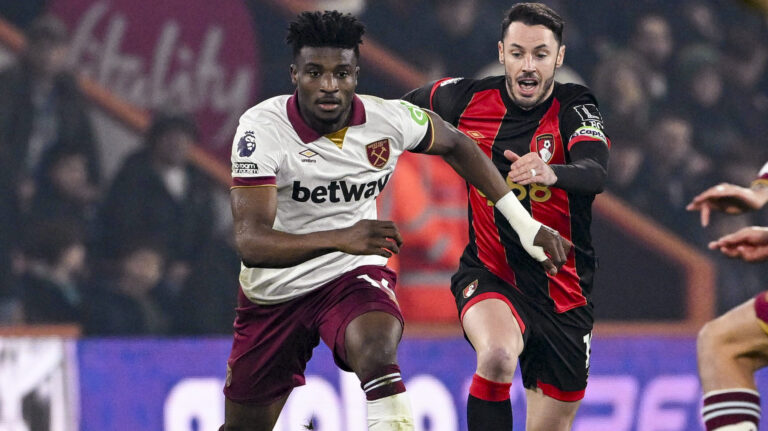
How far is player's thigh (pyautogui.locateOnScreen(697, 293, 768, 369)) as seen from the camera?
4289 millimetres

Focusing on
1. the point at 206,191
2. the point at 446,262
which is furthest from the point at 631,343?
the point at 206,191

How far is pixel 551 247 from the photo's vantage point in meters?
5.23

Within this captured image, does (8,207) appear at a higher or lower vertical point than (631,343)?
higher

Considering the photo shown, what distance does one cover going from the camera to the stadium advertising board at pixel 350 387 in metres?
7.56

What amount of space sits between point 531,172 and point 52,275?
4677 mm

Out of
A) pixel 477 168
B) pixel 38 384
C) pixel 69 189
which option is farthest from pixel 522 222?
pixel 69 189

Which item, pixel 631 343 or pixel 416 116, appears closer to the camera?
pixel 416 116

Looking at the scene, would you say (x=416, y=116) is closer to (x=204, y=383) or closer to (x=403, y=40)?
(x=204, y=383)

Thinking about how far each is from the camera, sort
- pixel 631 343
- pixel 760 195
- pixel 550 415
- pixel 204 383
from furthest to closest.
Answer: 1. pixel 631 343
2. pixel 204 383
3. pixel 550 415
4. pixel 760 195

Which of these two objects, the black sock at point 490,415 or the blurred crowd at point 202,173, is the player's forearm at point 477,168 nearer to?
the black sock at point 490,415

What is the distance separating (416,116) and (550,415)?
1.50 metres

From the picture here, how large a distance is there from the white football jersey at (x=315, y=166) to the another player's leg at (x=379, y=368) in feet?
1.36

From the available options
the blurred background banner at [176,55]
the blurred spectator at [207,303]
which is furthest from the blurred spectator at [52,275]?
the blurred background banner at [176,55]

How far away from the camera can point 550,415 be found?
5.72 meters
